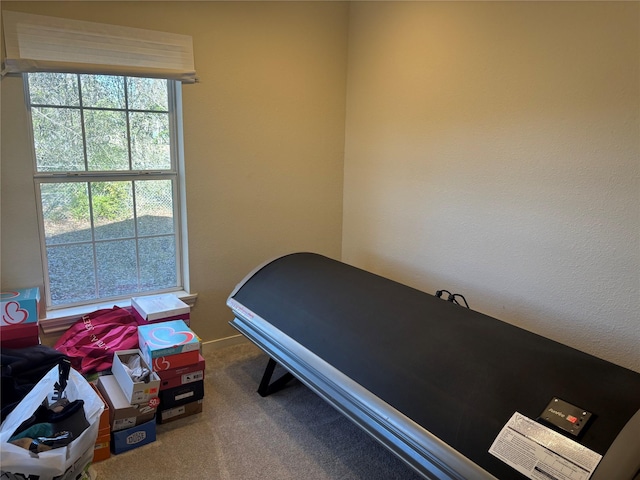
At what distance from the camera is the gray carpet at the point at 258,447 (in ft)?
6.07

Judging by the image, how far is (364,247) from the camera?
10.2 feet

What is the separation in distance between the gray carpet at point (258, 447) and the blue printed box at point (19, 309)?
77cm

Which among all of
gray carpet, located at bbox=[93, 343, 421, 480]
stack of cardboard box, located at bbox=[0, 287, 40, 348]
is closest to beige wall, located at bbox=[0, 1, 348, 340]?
stack of cardboard box, located at bbox=[0, 287, 40, 348]

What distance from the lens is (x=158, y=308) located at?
2396 millimetres

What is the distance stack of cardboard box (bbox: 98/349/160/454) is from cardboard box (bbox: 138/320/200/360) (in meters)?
0.10

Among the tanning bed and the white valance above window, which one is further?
the white valance above window

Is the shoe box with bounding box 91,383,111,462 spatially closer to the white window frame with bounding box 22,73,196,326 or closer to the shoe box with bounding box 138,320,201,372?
the shoe box with bounding box 138,320,201,372

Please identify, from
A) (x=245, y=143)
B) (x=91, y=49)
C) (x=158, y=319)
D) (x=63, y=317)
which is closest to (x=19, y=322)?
Result: (x=63, y=317)

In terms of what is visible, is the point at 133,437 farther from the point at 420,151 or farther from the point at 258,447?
the point at 420,151

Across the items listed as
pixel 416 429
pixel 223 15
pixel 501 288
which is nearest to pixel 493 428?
pixel 416 429

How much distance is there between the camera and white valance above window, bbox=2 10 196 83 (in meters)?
2.04

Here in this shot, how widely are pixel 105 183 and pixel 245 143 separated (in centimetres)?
87

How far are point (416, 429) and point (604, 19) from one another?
1.76 m

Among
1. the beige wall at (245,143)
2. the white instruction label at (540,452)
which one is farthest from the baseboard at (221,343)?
the white instruction label at (540,452)
